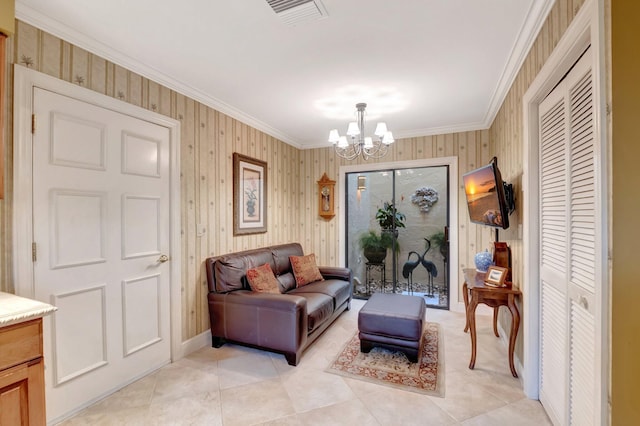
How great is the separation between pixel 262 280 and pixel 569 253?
8.23 ft

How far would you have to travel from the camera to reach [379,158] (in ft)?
14.3

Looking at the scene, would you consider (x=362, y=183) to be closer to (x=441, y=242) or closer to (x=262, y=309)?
(x=441, y=242)

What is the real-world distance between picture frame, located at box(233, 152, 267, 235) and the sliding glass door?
4.82 feet

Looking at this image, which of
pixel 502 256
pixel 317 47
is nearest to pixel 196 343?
pixel 317 47

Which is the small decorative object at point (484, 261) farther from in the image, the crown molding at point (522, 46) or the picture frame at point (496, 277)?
the crown molding at point (522, 46)

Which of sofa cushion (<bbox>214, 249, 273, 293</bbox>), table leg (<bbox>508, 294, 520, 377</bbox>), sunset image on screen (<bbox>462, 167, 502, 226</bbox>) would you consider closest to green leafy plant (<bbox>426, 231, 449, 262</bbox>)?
sunset image on screen (<bbox>462, 167, 502, 226</bbox>)

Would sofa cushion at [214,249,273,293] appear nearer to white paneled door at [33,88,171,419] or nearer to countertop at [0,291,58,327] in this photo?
white paneled door at [33,88,171,419]

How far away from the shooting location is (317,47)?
207cm

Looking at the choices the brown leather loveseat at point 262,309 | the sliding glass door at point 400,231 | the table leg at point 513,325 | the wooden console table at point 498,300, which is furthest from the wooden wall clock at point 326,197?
the table leg at point 513,325

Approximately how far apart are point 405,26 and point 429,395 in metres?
2.55

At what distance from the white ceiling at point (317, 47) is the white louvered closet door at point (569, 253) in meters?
0.64

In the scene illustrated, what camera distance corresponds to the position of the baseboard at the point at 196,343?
8.89ft

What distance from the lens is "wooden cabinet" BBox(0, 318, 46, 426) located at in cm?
116

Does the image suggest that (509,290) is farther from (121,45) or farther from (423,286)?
(121,45)
